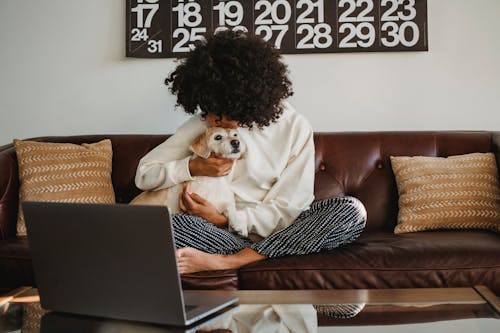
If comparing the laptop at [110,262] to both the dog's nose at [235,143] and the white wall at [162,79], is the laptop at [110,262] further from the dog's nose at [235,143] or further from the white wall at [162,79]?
the white wall at [162,79]

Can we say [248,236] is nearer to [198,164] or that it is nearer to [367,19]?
[198,164]

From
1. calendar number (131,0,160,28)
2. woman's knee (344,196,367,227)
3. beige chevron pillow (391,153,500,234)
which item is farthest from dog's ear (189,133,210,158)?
calendar number (131,0,160,28)

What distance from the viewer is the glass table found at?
1.10 m

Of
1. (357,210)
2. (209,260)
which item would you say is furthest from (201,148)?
(357,210)

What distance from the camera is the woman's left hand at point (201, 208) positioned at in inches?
82.0

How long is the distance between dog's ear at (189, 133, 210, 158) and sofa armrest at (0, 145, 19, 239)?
859mm

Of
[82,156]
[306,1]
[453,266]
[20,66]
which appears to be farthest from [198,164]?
[20,66]

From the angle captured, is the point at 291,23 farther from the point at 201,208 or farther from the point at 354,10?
Answer: the point at 201,208

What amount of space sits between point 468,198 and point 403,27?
972 mm

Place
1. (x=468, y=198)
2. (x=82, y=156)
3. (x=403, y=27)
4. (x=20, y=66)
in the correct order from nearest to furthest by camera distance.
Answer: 1. (x=468, y=198)
2. (x=82, y=156)
3. (x=403, y=27)
4. (x=20, y=66)

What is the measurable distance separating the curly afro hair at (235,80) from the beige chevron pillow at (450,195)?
63 cm

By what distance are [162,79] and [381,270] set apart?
161cm

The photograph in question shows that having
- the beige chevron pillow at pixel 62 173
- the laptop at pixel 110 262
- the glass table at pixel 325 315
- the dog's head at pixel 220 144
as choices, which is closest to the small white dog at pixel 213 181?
the dog's head at pixel 220 144

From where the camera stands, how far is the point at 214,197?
7.00ft
